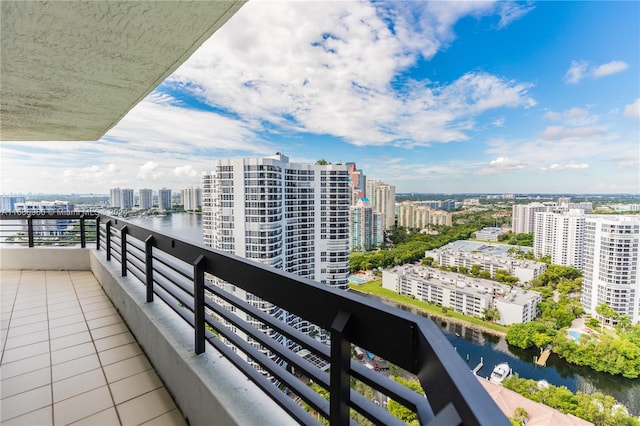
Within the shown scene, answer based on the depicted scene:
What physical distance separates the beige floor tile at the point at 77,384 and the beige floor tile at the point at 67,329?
2.47 feet

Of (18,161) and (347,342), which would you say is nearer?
(347,342)

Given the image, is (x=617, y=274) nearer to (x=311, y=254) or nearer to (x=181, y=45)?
(x=311, y=254)

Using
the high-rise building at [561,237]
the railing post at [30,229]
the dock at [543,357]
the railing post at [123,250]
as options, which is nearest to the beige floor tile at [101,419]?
the railing post at [123,250]

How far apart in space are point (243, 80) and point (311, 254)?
18.1 meters

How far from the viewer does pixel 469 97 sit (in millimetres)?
34125

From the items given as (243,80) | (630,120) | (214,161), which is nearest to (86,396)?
(214,161)

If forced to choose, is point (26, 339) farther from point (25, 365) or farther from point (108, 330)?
point (108, 330)

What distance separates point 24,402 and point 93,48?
91.6 inches

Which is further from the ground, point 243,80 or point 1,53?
point 243,80

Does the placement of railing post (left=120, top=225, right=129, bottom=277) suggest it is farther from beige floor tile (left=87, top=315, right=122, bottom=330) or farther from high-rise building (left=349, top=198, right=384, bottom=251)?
high-rise building (left=349, top=198, right=384, bottom=251)

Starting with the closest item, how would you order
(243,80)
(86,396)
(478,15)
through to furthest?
(86,396) → (243,80) → (478,15)

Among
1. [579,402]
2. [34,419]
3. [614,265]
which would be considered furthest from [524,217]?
[34,419]

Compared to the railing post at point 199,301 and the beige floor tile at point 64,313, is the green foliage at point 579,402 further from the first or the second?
the beige floor tile at point 64,313

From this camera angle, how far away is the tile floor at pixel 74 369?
1487 millimetres
